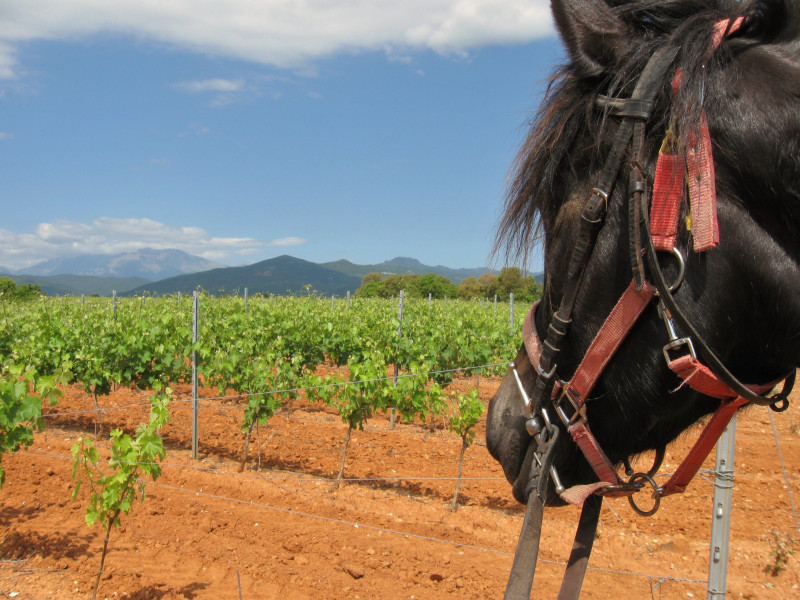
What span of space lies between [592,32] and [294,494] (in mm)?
5673

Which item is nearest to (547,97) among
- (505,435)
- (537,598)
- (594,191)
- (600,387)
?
(594,191)

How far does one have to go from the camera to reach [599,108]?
1.10 metres

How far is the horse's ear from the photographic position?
1.08 meters

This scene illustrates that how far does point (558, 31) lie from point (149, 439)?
374 centimetres

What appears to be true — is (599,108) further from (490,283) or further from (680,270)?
(490,283)

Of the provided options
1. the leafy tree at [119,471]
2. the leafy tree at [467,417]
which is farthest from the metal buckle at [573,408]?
the leafy tree at [467,417]

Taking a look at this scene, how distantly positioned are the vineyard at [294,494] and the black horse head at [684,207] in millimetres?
2999

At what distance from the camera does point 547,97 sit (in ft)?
4.16

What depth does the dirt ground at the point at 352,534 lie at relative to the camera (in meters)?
3.77

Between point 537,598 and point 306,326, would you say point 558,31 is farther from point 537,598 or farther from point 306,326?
point 306,326

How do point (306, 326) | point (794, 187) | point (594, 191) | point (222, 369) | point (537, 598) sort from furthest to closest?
1. point (306, 326)
2. point (222, 369)
3. point (537, 598)
4. point (594, 191)
5. point (794, 187)

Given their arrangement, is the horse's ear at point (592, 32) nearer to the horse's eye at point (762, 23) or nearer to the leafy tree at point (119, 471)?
the horse's eye at point (762, 23)

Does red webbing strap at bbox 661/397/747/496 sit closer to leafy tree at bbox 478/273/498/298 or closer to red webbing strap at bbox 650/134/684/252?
red webbing strap at bbox 650/134/684/252

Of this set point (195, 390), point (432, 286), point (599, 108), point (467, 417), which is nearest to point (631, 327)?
point (599, 108)
